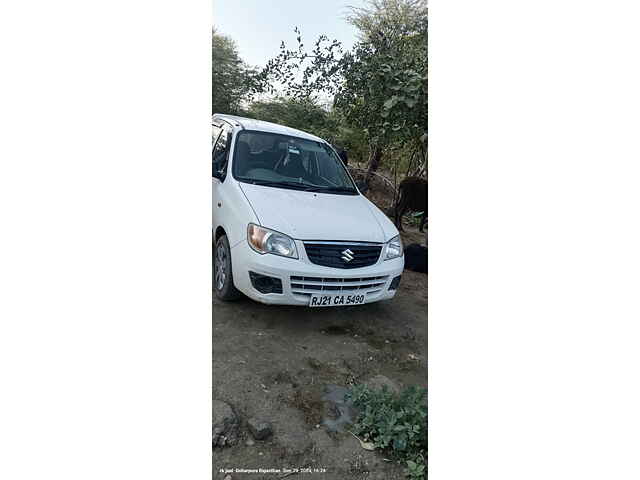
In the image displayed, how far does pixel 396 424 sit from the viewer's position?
7.79 feet

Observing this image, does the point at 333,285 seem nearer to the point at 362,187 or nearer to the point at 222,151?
the point at 362,187

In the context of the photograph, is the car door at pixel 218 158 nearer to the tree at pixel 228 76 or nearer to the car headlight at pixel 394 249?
the tree at pixel 228 76

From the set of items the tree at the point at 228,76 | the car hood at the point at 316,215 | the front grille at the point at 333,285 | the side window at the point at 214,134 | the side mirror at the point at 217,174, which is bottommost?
the front grille at the point at 333,285

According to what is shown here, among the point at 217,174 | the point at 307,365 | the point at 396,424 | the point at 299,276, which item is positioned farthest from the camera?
the point at 217,174

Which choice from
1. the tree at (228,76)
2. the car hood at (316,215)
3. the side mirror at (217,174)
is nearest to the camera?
the tree at (228,76)

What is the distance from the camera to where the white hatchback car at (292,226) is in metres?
2.82

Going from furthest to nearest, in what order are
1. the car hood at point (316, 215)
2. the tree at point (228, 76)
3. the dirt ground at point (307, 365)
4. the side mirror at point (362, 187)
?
1. the side mirror at point (362, 187)
2. the car hood at point (316, 215)
3. the tree at point (228, 76)
4. the dirt ground at point (307, 365)

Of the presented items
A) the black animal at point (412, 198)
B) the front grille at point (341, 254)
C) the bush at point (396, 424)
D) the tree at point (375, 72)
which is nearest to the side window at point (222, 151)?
the tree at point (375, 72)

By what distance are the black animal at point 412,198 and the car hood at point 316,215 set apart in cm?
12

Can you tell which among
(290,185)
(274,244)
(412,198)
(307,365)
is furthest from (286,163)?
(307,365)

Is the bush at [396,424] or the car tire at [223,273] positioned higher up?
the car tire at [223,273]

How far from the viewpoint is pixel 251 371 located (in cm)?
259

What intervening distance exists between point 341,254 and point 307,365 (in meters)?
0.72
